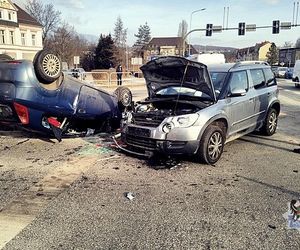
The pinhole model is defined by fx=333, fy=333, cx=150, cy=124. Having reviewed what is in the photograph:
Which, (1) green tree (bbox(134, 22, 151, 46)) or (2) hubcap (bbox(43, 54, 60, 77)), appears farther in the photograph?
(1) green tree (bbox(134, 22, 151, 46))

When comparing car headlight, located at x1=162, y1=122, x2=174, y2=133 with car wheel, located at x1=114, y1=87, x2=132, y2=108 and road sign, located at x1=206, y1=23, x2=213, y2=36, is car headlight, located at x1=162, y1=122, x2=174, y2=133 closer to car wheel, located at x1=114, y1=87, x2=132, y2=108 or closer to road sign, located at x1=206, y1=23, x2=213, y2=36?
car wheel, located at x1=114, y1=87, x2=132, y2=108

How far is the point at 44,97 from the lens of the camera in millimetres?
6883

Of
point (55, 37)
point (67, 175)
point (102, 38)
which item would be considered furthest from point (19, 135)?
point (55, 37)

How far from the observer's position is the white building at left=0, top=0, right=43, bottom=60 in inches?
2263

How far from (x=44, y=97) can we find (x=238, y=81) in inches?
157

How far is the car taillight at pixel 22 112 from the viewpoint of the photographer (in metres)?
6.65

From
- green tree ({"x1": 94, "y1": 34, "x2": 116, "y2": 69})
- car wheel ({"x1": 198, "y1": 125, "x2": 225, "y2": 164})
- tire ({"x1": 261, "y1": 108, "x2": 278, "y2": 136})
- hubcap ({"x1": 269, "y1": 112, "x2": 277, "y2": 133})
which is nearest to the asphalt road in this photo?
car wheel ({"x1": 198, "y1": 125, "x2": 225, "y2": 164})

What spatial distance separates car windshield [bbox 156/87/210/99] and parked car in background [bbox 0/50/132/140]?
73.1 inches

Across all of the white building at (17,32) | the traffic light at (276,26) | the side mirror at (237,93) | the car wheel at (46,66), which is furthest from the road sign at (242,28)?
the white building at (17,32)

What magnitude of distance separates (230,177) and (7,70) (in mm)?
4745

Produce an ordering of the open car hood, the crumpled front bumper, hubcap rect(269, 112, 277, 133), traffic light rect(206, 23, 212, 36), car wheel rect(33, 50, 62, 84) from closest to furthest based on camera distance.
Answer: the crumpled front bumper < the open car hood < car wheel rect(33, 50, 62, 84) < hubcap rect(269, 112, 277, 133) < traffic light rect(206, 23, 212, 36)

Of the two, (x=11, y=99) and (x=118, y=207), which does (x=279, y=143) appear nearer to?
(x=118, y=207)

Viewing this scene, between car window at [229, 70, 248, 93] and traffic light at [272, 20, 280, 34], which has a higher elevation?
traffic light at [272, 20, 280, 34]

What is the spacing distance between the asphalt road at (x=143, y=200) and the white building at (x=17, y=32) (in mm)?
55667
